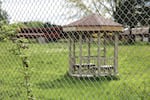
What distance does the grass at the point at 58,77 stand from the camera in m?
3.76

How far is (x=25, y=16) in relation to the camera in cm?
376

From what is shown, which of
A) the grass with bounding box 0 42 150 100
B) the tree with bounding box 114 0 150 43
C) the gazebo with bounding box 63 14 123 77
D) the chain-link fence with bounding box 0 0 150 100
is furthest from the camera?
the gazebo with bounding box 63 14 123 77

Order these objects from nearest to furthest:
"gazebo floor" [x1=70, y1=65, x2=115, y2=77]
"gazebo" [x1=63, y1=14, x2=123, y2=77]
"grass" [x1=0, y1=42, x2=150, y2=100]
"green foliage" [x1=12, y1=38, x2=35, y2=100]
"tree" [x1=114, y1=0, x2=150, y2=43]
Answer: "tree" [x1=114, y1=0, x2=150, y2=43] → "grass" [x1=0, y1=42, x2=150, y2=100] → "gazebo" [x1=63, y1=14, x2=123, y2=77] → "green foliage" [x1=12, y1=38, x2=35, y2=100] → "gazebo floor" [x1=70, y1=65, x2=115, y2=77]

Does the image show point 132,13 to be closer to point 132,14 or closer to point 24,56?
point 132,14

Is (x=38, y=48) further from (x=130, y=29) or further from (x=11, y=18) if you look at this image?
(x=130, y=29)

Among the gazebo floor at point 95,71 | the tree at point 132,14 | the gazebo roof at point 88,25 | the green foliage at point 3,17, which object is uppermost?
the tree at point 132,14

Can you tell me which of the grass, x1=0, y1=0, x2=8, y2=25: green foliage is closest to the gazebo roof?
the grass

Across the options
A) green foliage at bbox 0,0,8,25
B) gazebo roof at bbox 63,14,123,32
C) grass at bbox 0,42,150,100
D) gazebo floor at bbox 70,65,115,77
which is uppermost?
green foliage at bbox 0,0,8,25

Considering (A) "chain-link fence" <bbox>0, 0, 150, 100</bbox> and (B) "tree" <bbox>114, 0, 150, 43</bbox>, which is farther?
(A) "chain-link fence" <bbox>0, 0, 150, 100</bbox>

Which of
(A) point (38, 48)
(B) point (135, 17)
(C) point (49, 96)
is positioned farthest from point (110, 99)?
(B) point (135, 17)

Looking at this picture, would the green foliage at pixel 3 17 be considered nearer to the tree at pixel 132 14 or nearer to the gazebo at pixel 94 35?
the gazebo at pixel 94 35

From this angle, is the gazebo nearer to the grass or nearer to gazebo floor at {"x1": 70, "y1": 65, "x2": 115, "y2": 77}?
gazebo floor at {"x1": 70, "y1": 65, "x2": 115, "y2": 77}

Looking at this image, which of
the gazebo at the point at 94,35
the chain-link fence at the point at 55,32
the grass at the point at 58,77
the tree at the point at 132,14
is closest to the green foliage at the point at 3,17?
the chain-link fence at the point at 55,32

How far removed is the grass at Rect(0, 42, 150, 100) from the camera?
3.76 metres
